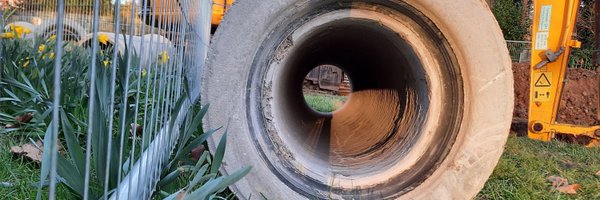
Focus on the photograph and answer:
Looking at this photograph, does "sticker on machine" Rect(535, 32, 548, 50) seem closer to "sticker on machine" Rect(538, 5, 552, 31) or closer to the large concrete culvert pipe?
"sticker on machine" Rect(538, 5, 552, 31)

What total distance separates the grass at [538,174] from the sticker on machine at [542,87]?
4.66ft

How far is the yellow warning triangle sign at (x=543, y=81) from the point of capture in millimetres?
4879

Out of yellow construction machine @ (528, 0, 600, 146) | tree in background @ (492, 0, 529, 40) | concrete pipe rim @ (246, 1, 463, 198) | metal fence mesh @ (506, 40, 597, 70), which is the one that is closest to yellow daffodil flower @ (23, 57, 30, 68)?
concrete pipe rim @ (246, 1, 463, 198)

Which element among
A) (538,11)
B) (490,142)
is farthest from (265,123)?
(538,11)

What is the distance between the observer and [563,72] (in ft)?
15.8

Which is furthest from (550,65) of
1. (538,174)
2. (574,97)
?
(538,174)

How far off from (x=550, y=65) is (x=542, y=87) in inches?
8.6

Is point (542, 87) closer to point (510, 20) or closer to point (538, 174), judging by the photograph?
point (538, 174)

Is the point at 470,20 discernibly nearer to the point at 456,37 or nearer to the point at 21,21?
the point at 456,37

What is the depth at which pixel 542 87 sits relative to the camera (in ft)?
16.1

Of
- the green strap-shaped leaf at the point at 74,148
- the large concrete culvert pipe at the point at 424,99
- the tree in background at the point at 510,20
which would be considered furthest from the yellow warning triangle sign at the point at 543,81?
the tree in background at the point at 510,20

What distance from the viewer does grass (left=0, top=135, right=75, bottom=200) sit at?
4.60 ft

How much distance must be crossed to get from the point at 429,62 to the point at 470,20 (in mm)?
207

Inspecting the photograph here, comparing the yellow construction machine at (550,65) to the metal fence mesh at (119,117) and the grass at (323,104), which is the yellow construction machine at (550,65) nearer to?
the grass at (323,104)
